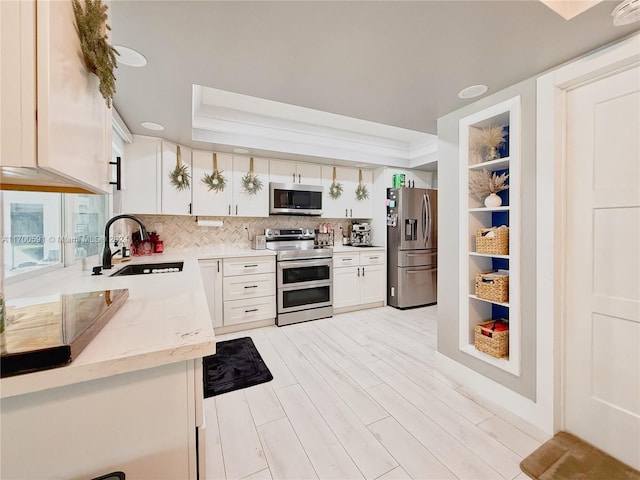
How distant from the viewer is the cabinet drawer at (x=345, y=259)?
156 inches

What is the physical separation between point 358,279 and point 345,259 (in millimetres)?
371

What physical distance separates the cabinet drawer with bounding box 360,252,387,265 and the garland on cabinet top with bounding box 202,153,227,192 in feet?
7.12

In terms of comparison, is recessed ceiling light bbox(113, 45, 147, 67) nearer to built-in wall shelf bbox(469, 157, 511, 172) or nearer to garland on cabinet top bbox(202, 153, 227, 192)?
garland on cabinet top bbox(202, 153, 227, 192)

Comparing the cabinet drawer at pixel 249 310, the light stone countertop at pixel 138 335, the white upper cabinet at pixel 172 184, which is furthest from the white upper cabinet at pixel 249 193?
the light stone countertop at pixel 138 335

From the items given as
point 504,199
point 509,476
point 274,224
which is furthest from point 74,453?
A: point 274,224

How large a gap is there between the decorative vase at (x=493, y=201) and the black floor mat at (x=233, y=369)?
7.13ft

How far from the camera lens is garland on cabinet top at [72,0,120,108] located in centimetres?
80

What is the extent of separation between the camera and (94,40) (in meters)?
0.85

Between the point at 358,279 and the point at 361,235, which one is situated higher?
the point at 361,235

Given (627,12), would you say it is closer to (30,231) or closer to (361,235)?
(30,231)

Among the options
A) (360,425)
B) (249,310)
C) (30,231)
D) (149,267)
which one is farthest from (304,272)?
(30,231)

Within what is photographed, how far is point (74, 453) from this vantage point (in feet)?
2.14

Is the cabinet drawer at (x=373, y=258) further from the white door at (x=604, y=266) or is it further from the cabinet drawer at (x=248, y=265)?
the white door at (x=604, y=266)

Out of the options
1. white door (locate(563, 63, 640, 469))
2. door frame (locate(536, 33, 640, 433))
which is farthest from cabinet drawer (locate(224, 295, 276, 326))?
white door (locate(563, 63, 640, 469))
